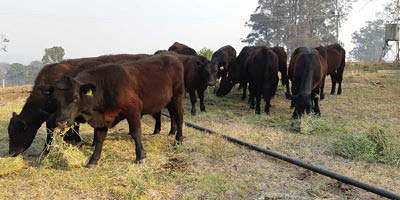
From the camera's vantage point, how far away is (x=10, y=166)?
4855mm

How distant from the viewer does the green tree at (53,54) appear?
141 ft

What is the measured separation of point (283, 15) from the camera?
176 ft

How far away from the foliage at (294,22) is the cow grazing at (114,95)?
157ft

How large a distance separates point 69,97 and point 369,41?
9972cm

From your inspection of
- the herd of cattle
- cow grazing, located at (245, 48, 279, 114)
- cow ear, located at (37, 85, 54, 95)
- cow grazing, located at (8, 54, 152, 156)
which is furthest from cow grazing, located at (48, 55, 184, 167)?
cow grazing, located at (245, 48, 279, 114)

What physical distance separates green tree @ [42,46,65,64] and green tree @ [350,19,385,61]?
74.0m

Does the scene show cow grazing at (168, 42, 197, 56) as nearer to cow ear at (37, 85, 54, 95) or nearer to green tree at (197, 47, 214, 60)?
green tree at (197, 47, 214, 60)

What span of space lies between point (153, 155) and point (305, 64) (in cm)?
521

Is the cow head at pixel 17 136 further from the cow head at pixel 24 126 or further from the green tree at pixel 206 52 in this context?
the green tree at pixel 206 52

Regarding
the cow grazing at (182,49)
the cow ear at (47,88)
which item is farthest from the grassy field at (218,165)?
the cow grazing at (182,49)

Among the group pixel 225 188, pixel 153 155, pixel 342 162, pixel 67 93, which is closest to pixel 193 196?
pixel 225 188

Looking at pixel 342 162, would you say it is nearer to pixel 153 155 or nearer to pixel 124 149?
pixel 153 155

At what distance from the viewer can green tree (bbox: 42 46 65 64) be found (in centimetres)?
4294

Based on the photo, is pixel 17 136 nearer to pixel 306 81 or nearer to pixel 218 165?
pixel 218 165
